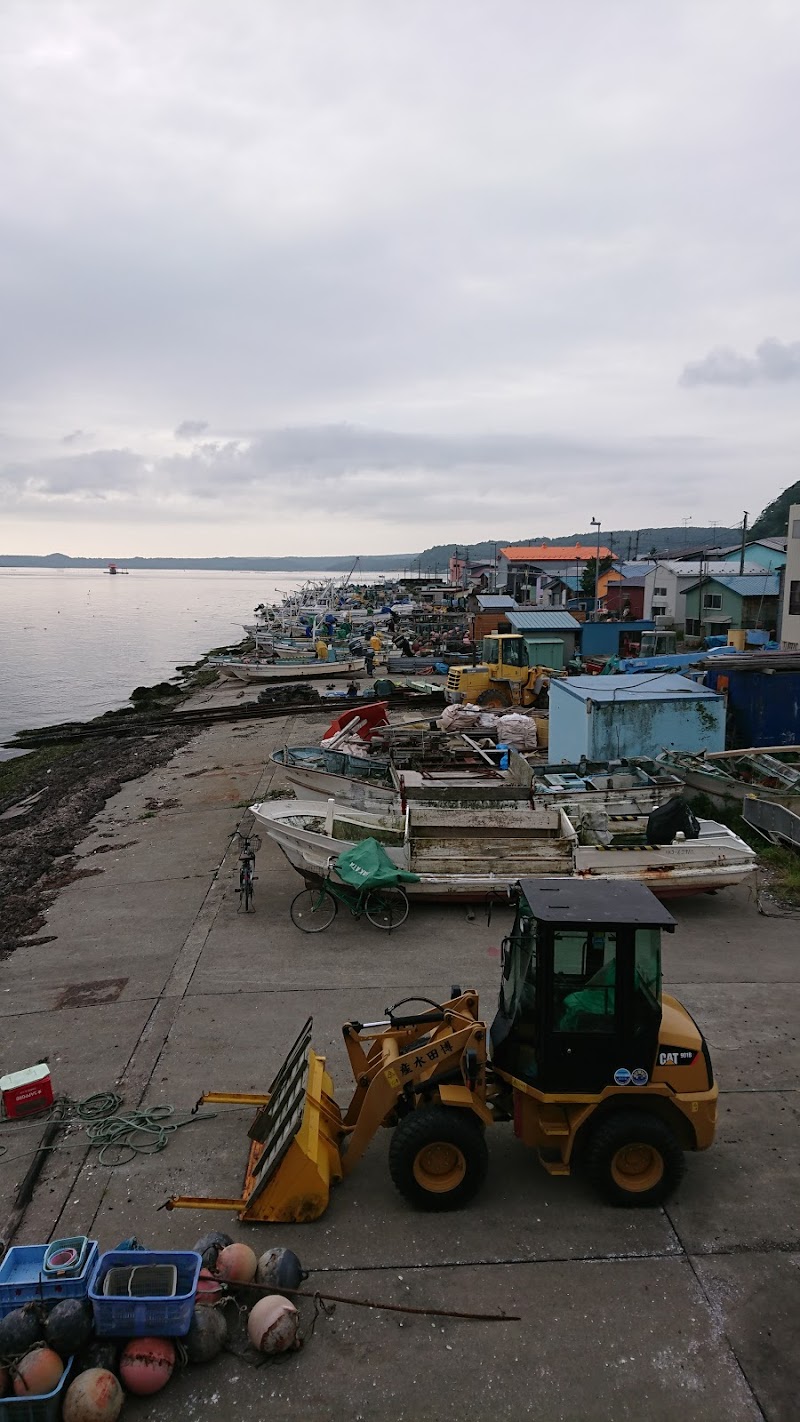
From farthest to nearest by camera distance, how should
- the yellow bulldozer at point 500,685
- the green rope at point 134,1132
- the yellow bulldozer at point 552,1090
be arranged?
1. the yellow bulldozer at point 500,685
2. the green rope at point 134,1132
3. the yellow bulldozer at point 552,1090

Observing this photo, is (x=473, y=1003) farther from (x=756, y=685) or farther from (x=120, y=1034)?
(x=756, y=685)

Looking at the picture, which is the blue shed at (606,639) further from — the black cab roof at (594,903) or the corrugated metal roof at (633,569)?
the black cab roof at (594,903)

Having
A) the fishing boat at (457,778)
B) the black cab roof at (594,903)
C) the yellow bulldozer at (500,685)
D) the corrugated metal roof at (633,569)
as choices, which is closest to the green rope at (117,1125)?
the black cab roof at (594,903)

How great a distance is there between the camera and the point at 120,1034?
26.6 feet

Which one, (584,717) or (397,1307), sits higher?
(584,717)

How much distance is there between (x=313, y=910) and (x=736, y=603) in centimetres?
3137

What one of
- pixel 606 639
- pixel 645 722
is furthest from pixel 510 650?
pixel 645 722

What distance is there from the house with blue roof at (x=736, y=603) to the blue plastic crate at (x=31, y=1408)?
36695 millimetres

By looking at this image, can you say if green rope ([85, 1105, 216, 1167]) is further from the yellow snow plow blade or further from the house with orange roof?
the house with orange roof

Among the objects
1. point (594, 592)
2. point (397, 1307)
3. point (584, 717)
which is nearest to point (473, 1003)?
point (397, 1307)

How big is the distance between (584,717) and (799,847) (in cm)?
474

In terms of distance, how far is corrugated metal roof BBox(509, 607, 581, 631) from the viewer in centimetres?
2992

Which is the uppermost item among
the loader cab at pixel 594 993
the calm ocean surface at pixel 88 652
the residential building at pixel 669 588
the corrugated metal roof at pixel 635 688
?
the residential building at pixel 669 588

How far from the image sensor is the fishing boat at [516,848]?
35.4ft
